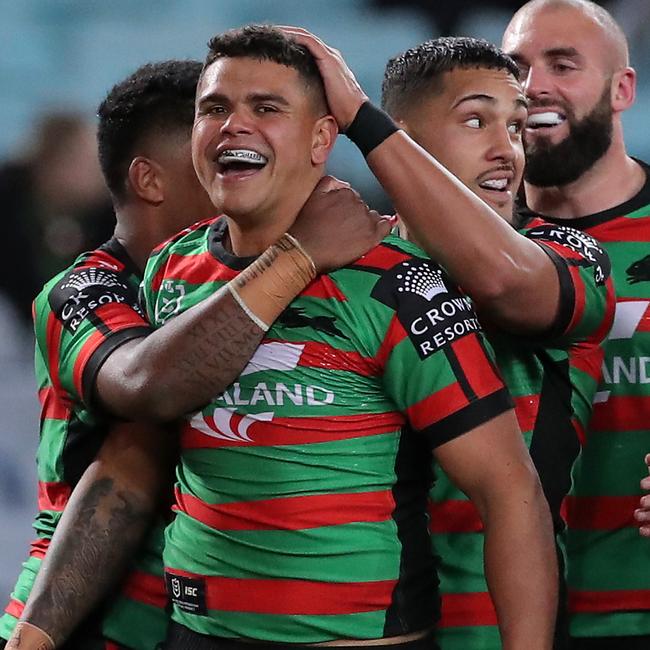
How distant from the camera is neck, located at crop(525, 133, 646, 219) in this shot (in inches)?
107

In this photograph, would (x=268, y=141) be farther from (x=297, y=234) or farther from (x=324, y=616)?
(x=324, y=616)

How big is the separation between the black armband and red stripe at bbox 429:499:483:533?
58 centimetres

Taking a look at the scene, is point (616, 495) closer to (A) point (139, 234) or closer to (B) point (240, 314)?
(B) point (240, 314)

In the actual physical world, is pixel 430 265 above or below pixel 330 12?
below

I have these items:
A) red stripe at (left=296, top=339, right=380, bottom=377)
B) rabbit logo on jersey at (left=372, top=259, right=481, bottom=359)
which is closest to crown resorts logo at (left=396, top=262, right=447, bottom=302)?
rabbit logo on jersey at (left=372, top=259, right=481, bottom=359)

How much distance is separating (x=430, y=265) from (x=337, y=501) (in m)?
0.37

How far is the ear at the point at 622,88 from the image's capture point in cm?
286

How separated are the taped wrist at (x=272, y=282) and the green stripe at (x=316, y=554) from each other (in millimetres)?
301

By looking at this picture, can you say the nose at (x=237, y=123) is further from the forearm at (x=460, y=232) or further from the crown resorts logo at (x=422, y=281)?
the crown resorts logo at (x=422, y=281)

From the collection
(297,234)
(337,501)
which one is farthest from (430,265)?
(337,501)

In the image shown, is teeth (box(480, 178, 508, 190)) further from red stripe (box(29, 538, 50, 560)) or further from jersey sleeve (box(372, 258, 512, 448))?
red stripe (box(29, 538, 50, 560))

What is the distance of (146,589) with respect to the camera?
2.37 meters

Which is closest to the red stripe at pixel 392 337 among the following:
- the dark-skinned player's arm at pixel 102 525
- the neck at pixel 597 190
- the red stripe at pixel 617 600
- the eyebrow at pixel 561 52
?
the dark-skinned player's arm at pixel 102 525

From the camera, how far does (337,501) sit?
6.16ft
